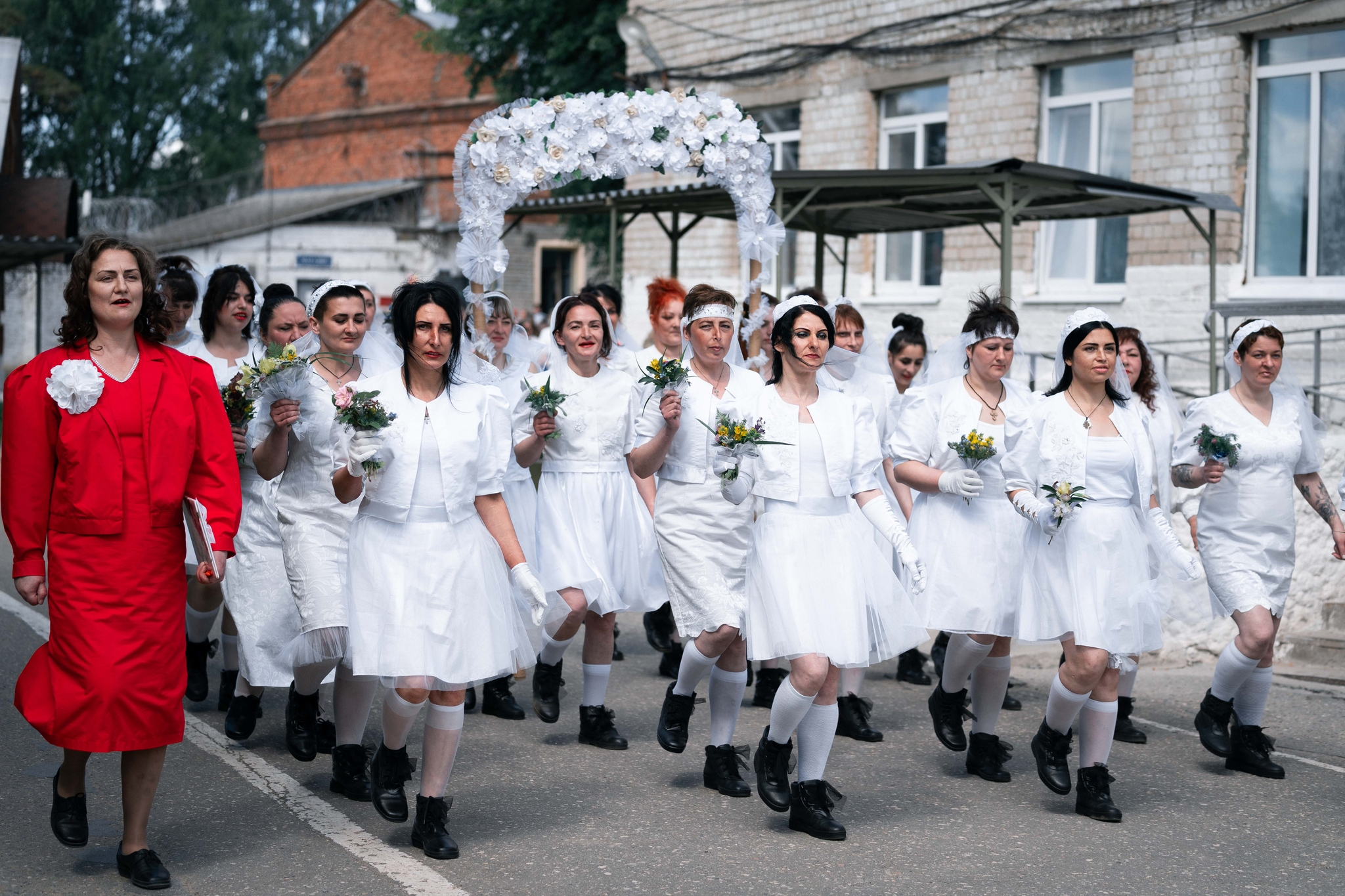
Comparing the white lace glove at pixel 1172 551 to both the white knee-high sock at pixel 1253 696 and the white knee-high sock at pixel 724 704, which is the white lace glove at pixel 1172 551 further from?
the white knee-high sock at pixel 724 704

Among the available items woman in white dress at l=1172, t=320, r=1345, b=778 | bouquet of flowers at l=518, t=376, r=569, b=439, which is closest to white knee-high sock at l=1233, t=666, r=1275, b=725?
woman in white dress at l=1172, t=320, r=1345, b=778

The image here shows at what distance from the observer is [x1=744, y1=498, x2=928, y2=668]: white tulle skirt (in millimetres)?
5504

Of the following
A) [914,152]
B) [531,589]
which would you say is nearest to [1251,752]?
[531,589]

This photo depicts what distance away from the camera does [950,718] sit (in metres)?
6.73

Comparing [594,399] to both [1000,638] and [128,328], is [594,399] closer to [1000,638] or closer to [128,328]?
[1000,638]

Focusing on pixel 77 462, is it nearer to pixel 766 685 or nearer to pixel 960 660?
pixel 960 660

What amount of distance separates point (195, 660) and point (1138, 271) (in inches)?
444

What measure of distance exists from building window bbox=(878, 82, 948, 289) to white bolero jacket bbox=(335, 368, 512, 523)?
1331 centimetres

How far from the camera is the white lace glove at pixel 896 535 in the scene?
5508 millimetres

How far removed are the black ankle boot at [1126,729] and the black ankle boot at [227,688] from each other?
453cm

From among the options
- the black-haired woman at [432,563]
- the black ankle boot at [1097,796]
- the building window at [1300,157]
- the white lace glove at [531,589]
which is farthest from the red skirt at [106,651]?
the building window at [1300,157]

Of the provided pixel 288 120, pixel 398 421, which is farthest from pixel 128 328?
pixel 288 120

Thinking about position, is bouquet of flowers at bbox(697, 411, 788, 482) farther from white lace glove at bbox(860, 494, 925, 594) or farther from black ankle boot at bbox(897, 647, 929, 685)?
black ankle boot at bbox(897, 647, 929, 685)

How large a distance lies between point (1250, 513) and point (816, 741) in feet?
8.77
